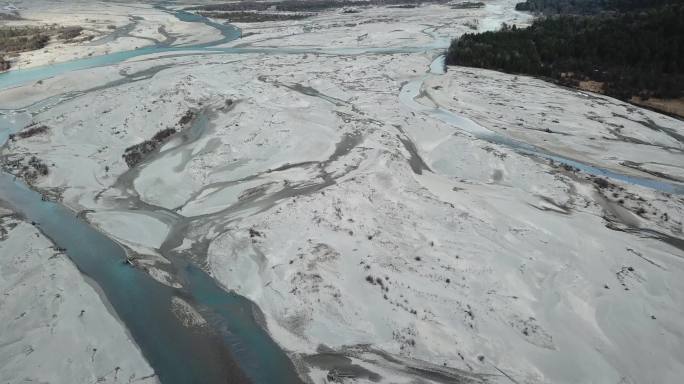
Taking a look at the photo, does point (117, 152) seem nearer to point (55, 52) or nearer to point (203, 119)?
point (203, 119)

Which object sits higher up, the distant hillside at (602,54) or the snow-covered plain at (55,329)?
the distant hillside at (602,54)

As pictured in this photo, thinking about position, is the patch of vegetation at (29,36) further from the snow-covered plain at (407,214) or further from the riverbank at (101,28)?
the snow-covered plain at (407,214)

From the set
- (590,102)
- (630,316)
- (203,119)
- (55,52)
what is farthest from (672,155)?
A: (55,52)

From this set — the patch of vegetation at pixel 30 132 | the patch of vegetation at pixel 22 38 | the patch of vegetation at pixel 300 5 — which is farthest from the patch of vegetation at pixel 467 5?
the patch of vegetation at pixel 30 132

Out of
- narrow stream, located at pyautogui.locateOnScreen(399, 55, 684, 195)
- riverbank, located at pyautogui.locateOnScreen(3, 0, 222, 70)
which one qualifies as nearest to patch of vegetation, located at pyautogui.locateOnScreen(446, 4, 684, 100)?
narrow stream, located at pyautogui.locateOnScreen(399, 55, 684, 195)

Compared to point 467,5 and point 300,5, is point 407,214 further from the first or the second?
point 300,5

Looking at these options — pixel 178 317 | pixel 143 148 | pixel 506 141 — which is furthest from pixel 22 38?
pixel 506 141
